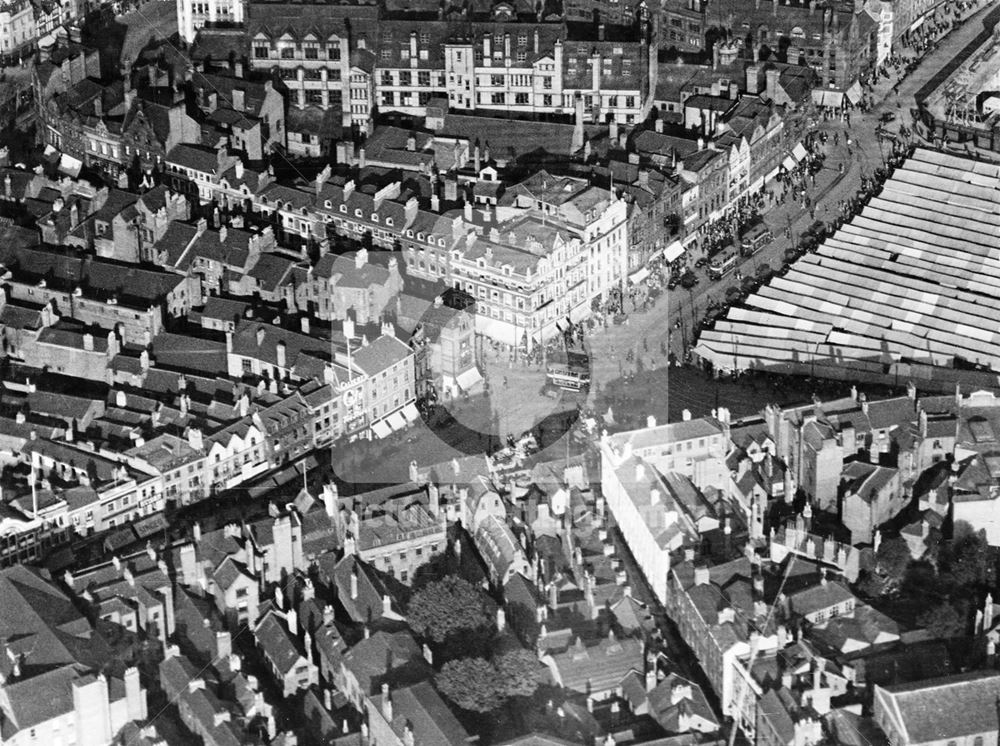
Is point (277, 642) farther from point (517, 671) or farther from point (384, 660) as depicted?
point (517, 671)

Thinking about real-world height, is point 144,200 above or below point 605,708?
above

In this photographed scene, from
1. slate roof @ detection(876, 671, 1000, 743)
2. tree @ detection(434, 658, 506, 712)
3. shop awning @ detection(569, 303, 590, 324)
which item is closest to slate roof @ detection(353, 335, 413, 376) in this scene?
shop awning @ detection(569, 303, 590, 324)

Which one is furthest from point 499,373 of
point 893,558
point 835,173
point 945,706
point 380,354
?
point 945,706

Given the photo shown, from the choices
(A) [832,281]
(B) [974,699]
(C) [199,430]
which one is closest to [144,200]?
(C) [199,430]

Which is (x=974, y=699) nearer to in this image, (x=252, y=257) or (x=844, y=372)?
(x=844, y=372)

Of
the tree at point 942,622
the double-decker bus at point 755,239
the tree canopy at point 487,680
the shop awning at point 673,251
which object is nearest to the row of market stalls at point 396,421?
the shop awning at point 673,251

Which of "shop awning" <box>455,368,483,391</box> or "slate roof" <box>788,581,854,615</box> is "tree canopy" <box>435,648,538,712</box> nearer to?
"slate roof" <box>788,581,854,615</box>
